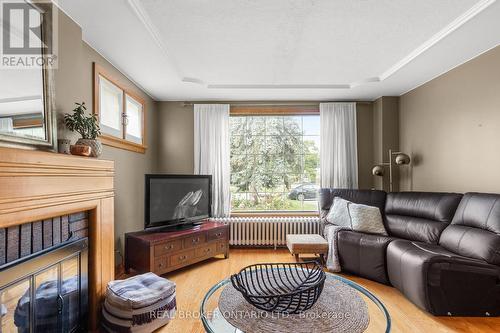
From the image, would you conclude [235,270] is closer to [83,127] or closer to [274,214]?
[274,214]

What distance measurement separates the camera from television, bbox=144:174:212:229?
9.74 ft

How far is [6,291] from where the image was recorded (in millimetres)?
1248

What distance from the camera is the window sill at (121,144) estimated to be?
100 inches

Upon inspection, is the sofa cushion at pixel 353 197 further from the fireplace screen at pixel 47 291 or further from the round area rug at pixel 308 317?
the fireplace screen at pixel 47 291

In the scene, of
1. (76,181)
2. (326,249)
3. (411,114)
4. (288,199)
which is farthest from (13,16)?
(411,114)

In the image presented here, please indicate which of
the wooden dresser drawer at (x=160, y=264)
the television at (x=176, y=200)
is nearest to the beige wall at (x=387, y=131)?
the television at (x=176, y=200)

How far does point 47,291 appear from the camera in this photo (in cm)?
151

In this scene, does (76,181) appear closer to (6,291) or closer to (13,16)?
(6,291)

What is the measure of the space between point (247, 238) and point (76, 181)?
265cm

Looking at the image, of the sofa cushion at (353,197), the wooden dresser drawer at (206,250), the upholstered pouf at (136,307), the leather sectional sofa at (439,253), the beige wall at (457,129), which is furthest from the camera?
the sofa cushion at (353,197)

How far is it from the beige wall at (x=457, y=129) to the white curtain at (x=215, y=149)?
109 inches

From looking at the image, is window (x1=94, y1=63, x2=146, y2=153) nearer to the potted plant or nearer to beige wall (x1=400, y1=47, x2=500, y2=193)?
the potted plant

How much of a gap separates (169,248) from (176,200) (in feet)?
2.07

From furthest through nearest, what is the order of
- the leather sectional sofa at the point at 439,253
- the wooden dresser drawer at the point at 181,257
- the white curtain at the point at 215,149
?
the white curtain at the point at 215,149 < the wooden dresser drawer at the point at 181,257 < the leather sectional sofa at the point at 439,253
